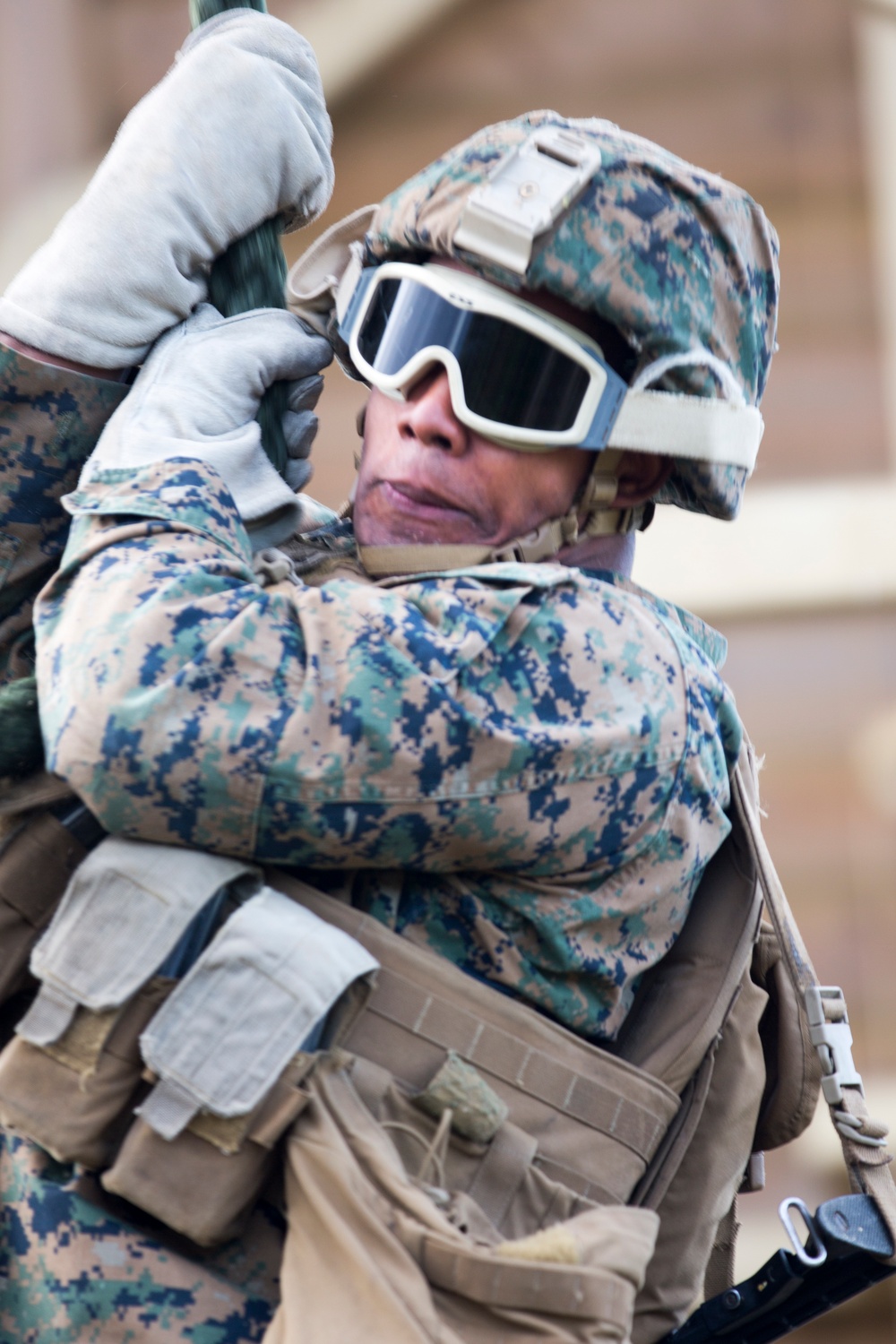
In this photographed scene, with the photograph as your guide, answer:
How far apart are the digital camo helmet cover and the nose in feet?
0.37

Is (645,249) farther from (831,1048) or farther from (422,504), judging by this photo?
(831,1048)

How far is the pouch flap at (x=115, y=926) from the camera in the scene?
1295 millimetres

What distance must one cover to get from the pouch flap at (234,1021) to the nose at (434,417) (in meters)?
0.51

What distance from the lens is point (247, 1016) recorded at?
129 cm

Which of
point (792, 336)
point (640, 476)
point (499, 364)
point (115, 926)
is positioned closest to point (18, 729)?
point (115, 926)

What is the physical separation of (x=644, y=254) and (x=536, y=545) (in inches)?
11.6

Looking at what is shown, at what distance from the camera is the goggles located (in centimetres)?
152

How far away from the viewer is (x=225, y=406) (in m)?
1.51

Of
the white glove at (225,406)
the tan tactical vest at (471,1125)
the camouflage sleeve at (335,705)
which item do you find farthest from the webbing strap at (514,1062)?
the white glove at (225,406)

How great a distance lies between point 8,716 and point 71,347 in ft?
1.18

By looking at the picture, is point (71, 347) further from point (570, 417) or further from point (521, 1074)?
point (521, 1074)

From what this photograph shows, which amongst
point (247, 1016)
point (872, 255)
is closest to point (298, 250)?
point (872, 255)

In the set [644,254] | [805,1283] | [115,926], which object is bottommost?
[805,1283]

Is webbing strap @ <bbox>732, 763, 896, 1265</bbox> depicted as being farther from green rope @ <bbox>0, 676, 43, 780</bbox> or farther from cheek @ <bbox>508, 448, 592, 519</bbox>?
green rope @ <bbox>0, 676, 43, 780</bbox>
